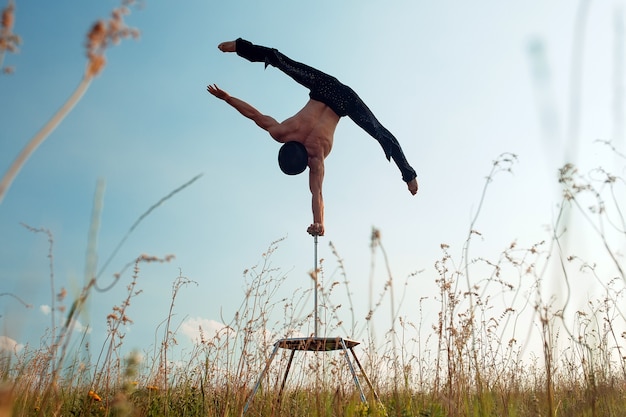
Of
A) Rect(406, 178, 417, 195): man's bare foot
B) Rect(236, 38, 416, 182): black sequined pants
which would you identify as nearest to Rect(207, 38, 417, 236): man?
Rect(236, 38, 416, 182): black sequined pants

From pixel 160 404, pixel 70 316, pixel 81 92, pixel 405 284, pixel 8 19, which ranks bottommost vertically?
pixel 160 404

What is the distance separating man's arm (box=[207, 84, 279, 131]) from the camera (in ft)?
18.7

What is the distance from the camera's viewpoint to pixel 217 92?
5684mm

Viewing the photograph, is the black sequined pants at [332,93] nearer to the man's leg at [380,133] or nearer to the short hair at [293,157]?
the man's leg at [380,133]

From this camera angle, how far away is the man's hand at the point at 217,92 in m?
5.68

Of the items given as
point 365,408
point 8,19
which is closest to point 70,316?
point 8,19

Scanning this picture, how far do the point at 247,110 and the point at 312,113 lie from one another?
0.69m

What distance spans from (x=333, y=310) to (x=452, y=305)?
122 cm

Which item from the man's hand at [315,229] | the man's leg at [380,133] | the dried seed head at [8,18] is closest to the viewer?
the dried seed head at [8,18]

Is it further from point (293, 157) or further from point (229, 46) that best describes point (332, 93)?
point (229, 46)

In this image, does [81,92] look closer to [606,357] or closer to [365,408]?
[365,408]

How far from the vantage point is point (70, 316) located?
113 cm

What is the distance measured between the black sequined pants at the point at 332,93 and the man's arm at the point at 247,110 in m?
0.45

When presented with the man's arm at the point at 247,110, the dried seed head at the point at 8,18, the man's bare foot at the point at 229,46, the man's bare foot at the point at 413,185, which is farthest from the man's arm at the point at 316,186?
the dried seed head at the point at 8,18
